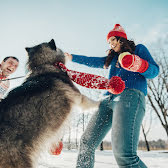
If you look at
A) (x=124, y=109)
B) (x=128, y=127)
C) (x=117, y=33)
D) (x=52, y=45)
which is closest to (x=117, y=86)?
(x=124, y=109)

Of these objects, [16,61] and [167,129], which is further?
[167,129]

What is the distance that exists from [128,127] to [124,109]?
20cm

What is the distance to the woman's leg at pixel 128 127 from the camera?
60.3 inches

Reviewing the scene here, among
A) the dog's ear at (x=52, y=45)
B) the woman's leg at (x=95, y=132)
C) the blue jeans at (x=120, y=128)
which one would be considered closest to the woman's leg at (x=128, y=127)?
the blue jeans at (x=120, y=128)

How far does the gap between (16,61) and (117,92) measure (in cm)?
255

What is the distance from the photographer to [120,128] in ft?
5.31

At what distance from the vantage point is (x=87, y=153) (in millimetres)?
1879

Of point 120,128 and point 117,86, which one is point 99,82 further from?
point 120,128

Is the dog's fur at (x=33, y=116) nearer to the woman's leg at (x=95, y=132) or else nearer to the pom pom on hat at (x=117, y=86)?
the woman's leg at (x=95, y=132)

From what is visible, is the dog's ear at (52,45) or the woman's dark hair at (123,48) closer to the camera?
the woman's dark hair at (123,48)

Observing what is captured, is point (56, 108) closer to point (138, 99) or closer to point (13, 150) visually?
point (13, 150)

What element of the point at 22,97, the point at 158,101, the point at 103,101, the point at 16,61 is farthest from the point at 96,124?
the point at 158,101

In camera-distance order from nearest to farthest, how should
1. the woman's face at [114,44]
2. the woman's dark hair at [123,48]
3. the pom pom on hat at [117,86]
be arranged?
the pom pom on hat at [117,86], the woman's dark hair at [123,48], the woman's face at [114,44]

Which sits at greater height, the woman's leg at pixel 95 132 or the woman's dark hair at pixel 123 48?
the woman's dark hair at pixel 123 48
